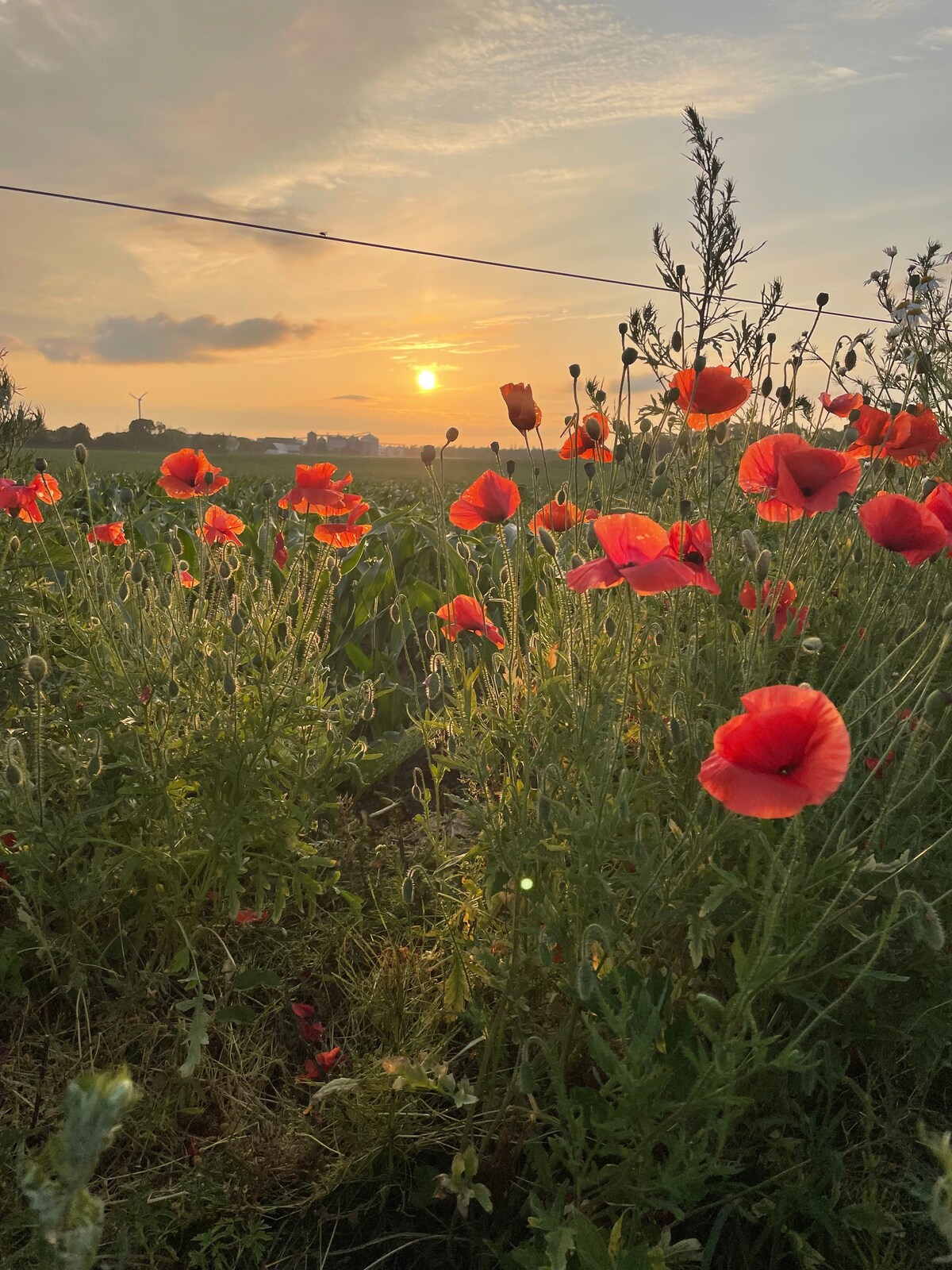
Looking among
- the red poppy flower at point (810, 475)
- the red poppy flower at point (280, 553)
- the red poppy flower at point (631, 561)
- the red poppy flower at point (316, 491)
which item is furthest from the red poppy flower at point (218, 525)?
the red poppy flower at point (810, 475)

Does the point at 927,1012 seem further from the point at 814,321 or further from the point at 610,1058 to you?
the point at 814,321

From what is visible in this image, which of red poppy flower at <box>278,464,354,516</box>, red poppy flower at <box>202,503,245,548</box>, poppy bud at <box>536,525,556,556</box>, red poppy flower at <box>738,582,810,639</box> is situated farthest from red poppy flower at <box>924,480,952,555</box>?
red poppy flower at <box>202,503,245,548</box>

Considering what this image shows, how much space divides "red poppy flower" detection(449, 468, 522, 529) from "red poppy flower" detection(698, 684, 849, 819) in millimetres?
1091

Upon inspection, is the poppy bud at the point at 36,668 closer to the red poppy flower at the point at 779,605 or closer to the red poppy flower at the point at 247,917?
the red poppy flower at the point at 247,917

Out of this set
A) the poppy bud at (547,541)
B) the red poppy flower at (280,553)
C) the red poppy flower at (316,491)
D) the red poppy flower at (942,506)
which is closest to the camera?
the red poppy flower at (942,506)

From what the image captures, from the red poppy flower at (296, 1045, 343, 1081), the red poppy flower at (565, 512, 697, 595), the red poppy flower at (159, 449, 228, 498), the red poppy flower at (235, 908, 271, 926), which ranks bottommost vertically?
the red poppy flower at (296, 1045, 343, 1081)

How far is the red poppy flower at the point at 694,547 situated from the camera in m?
1.70

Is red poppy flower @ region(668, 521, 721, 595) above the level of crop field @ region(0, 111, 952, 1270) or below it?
above

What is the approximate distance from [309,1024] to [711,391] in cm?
159

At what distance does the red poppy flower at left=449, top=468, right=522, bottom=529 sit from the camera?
7.25 feet

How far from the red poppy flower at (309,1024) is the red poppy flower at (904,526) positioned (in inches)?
58.0

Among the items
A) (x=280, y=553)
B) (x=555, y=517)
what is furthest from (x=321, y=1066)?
(x=280, y=553)

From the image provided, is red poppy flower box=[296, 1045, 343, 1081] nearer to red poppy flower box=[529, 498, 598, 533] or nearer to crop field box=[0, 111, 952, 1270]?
crop field box=[0, 111, 952, 1270]

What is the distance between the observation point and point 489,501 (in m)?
2.23
